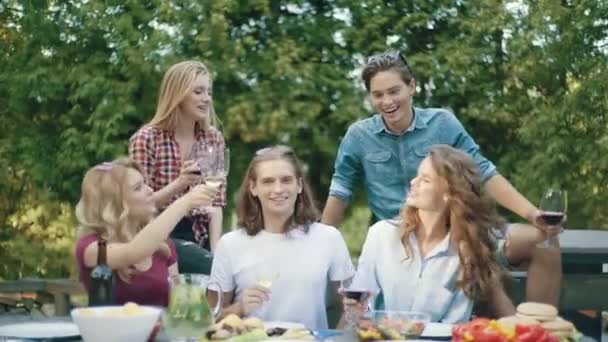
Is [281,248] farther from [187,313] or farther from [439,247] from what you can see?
[187,313]

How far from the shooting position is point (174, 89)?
121 inches

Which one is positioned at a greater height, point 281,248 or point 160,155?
point 160,155

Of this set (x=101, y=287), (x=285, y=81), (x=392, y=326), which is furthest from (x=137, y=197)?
(x=285, y=81)

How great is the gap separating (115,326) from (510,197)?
161 centimetres

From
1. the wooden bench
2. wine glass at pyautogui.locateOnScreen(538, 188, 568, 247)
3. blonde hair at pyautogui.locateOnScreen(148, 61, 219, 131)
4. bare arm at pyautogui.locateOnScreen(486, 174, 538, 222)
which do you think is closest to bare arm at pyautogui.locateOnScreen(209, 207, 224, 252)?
blonde hair at pyautogui.locateOnScreen(148, 61, 219, 131)

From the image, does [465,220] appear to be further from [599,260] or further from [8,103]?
[8,103]

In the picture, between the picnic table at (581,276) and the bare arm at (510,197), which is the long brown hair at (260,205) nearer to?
the bare arm at (510,197)

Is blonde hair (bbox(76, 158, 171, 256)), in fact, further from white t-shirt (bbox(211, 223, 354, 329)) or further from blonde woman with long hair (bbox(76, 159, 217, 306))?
white t-shirt (bbox(211, 223, 354, 329))

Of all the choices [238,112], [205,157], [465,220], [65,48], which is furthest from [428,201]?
[65,48]

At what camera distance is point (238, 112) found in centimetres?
670

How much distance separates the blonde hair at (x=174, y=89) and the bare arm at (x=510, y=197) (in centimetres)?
97

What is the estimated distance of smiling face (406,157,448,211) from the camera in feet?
7.28

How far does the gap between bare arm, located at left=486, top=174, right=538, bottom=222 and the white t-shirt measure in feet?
2.18

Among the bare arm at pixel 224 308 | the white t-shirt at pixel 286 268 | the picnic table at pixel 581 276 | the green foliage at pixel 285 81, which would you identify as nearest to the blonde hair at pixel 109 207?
the white t-shirt at pixel 286 268
